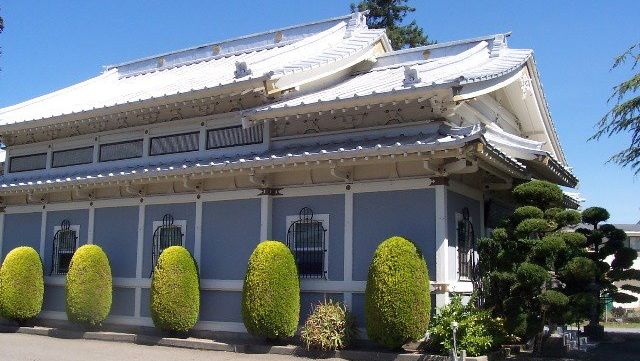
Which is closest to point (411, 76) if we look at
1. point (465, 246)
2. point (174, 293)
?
point (465, 246)

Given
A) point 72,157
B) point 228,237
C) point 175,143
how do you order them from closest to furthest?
point 228,237 < point 175,143 < point 72,157

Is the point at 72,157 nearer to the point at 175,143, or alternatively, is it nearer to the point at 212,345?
the point at 175,143

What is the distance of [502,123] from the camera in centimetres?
1673

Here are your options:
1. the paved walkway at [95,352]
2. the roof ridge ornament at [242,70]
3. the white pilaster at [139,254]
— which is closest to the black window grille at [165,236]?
the white pilaster at [139,254]

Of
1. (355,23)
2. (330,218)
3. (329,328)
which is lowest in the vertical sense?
(329,328)

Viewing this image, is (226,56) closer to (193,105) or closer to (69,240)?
(193,105)

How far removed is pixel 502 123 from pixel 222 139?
7008 millimetres

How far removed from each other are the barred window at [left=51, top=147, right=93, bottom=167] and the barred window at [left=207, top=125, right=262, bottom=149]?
4294 mm

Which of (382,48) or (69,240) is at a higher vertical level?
(382,48)

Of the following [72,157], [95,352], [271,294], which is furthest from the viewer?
[72,157]

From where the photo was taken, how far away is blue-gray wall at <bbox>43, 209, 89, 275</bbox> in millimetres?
17500

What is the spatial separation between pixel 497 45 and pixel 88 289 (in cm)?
1131

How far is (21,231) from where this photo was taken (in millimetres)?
18953

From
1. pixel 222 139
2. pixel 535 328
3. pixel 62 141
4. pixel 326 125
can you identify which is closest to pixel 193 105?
pixel 222 139
